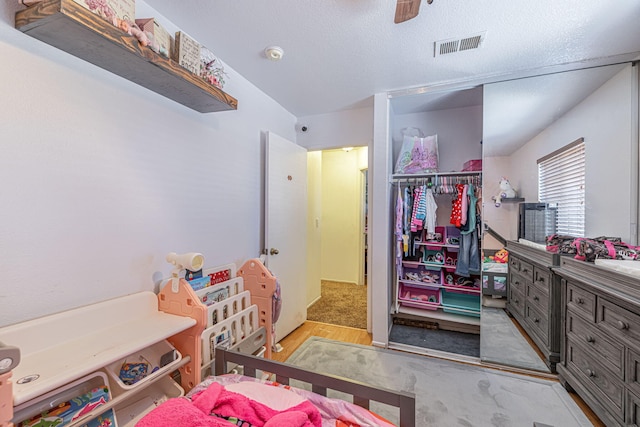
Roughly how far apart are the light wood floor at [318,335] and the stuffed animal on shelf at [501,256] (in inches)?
56.3

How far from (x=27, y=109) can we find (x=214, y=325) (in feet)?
4.30

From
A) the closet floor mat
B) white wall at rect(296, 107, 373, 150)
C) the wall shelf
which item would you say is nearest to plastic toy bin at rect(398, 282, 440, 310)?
the closet floor mat

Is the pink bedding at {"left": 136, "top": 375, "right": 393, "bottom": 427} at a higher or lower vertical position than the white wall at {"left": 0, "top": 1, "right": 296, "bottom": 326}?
lower

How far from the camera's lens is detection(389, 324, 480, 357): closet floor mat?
8.01ft

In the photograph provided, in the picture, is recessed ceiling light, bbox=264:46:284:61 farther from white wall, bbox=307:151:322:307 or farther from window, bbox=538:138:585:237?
window, bbox=538:138:585:237

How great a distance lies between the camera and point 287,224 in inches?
108

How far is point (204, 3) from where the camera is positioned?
4.75ft

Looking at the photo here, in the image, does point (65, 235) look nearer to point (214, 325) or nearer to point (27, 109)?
point (27, 109)

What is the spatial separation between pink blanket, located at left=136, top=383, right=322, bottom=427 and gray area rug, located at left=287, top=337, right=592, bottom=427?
102cm

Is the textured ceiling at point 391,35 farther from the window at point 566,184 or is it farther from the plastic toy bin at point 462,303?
the plastic toy bin at point 462,303

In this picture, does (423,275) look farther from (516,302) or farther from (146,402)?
(146,402)

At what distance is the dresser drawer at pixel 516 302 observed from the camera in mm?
2295

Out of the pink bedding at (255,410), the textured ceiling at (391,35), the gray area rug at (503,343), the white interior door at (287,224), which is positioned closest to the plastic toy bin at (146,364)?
the pink bedding at (255,410)

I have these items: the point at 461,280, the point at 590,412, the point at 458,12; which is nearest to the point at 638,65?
the point at 458,12
